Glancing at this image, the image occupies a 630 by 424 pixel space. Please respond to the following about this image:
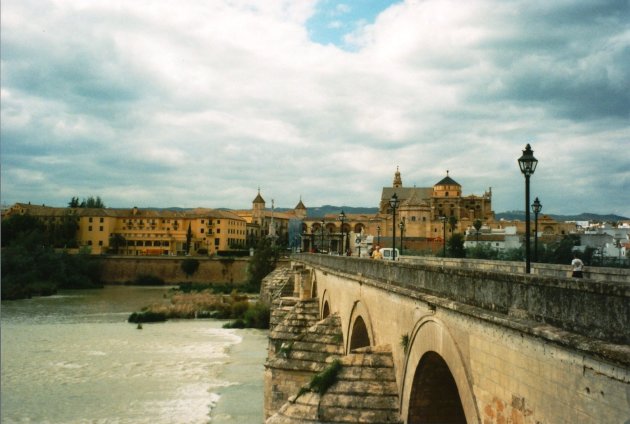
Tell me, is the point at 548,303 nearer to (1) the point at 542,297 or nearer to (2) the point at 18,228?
(1) the point at 542,297

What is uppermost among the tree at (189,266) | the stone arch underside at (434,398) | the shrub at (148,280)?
the stone arch underside at (434,398)

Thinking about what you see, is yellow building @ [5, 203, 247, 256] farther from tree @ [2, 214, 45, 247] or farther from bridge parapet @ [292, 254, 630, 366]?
bridge parapet @ [292, 254, 630, 366]

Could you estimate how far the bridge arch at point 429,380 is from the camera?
7978 millimetres

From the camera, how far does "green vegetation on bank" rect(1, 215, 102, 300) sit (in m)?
56.4

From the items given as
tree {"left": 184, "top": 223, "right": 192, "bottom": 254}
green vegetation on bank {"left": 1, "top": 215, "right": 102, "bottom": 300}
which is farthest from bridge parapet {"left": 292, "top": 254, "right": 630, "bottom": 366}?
tree {"left": 184, "top": 223, "right": 192, "bottom": 254}

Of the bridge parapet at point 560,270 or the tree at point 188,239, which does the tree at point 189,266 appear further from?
the bridge parapet at point 560,270

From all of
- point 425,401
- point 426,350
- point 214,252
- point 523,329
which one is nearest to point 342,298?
point 425,401

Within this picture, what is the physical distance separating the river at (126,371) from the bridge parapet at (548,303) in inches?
479

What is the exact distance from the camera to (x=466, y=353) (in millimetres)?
6582

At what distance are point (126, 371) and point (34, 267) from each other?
43.9 meters

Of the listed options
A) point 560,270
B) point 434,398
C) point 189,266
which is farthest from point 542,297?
point 189,266

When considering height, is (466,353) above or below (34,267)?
above

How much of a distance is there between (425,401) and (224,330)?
28.5m

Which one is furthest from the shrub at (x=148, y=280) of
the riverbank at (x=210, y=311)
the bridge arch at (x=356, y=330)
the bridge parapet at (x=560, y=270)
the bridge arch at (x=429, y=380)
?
the bridge arch at (x=429, y=380)
